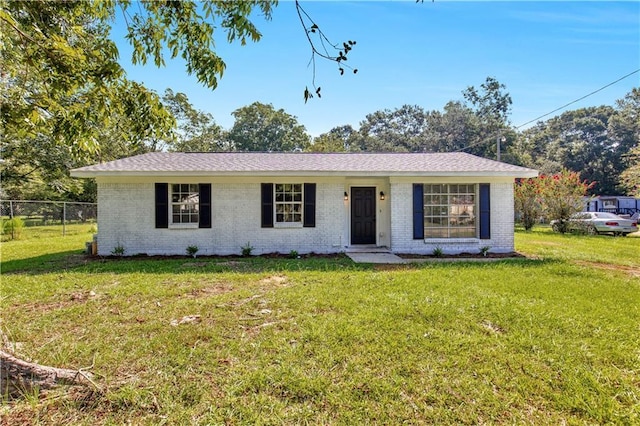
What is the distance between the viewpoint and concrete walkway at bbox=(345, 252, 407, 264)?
871cm

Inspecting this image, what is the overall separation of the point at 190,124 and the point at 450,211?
30348 millimetres

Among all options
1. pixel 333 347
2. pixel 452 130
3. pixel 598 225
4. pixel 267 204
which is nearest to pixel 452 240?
pixel 267 204

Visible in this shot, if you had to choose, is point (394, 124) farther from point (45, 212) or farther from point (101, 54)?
point (101, 54)

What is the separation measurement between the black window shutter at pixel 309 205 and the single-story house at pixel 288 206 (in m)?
0.03

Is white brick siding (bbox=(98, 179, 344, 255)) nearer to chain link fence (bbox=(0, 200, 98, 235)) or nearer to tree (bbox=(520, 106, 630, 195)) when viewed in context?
chain link fence (bbox=(0, 200, 98, 235))

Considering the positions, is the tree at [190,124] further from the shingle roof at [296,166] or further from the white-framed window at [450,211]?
the white-framed window at [450,211]

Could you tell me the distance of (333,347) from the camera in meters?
3.65

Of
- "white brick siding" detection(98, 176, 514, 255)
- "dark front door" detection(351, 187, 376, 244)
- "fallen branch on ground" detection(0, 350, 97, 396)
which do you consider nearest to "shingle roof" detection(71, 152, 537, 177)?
"white brick siding" detection(98, 176, 514, 255)

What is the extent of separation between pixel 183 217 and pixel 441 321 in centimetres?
824

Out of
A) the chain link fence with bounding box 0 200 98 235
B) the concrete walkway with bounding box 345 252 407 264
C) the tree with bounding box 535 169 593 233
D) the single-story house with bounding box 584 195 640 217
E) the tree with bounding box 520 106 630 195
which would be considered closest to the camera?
the concrete walkway with bounding box 345 252 407 264

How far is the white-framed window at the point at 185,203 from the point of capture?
9898 millimetres

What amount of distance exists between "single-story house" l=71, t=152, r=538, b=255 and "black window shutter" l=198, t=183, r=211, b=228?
0.03 metres

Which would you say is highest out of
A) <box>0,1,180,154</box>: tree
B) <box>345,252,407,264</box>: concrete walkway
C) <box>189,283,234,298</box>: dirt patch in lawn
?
<box>0,1,180,154</box>: tree

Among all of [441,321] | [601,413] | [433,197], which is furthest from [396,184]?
[601,413]
